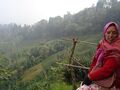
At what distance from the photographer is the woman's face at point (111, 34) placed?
3041 mm

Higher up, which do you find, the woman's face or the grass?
the woman's face

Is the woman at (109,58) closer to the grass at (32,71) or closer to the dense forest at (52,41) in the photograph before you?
the dense forest at (52,41)

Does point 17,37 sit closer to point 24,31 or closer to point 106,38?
point 24,31

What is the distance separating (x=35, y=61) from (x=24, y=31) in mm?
31215

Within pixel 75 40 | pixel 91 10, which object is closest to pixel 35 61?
pixel 91 10

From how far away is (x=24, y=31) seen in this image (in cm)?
8119

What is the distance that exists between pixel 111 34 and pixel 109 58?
0.83 feet

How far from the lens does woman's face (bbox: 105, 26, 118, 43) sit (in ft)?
9.98

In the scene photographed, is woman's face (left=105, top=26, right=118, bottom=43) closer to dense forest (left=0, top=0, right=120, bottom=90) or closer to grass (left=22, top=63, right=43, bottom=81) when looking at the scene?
dense forest (left=0, top=0, right=120, bottom=90)

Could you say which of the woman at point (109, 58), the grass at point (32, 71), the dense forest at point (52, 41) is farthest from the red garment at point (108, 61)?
the grass at point (32, 71)

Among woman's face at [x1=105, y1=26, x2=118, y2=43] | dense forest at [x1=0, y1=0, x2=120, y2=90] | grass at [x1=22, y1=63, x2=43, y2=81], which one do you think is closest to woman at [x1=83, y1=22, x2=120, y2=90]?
woman's face at [x1=105, y1=26, x2=118, y2=43]

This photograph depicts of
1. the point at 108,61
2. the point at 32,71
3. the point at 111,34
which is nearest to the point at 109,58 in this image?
the point at 108,61

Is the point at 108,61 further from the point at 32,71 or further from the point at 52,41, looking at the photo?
the point at 52,41

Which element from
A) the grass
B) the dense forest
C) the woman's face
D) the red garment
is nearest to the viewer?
the red garment
